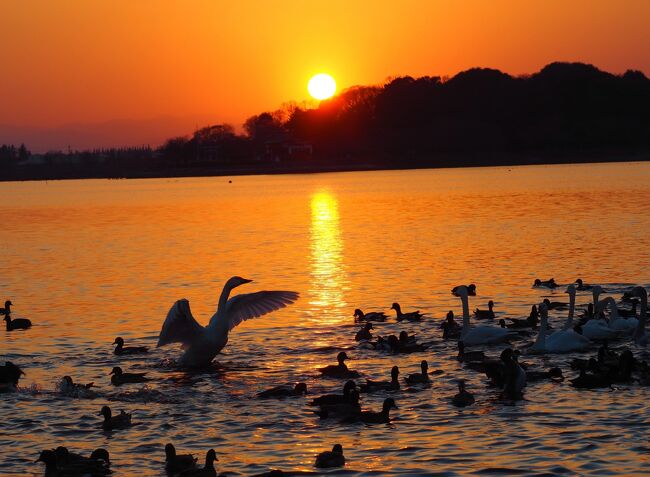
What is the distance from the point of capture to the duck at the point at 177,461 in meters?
12.8

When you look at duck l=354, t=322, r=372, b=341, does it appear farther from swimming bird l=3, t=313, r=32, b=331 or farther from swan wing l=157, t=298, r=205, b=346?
swimming bird l=3, t=313, r=32, b=331

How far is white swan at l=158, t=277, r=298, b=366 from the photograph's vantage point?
18453 millimetres

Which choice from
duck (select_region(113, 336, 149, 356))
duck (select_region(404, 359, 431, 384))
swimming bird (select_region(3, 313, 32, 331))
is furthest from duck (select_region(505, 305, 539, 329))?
swimming bird (select_region(3, 313, 32, 331))

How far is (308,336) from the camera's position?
2211cm

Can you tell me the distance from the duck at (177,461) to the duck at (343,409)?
2578 millimetres

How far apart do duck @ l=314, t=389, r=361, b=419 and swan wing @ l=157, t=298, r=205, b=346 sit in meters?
3.86

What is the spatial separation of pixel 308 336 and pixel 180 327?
390 centimetres

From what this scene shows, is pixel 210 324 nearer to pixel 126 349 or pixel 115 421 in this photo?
pixel 126 349

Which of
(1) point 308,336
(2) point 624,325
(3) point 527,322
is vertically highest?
(2) point 624,325

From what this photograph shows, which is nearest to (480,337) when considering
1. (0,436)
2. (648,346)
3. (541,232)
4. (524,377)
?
(648,346)

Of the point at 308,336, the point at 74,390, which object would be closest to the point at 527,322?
the point at 308,336

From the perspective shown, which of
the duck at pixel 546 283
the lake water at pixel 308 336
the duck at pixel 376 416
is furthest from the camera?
the duck at pixel 546 283

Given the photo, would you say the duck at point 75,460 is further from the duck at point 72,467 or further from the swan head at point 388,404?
the swan head at point 388,404

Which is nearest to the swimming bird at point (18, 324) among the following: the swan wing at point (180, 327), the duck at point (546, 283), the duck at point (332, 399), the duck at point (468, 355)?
the swan wing at point (180, 327)
